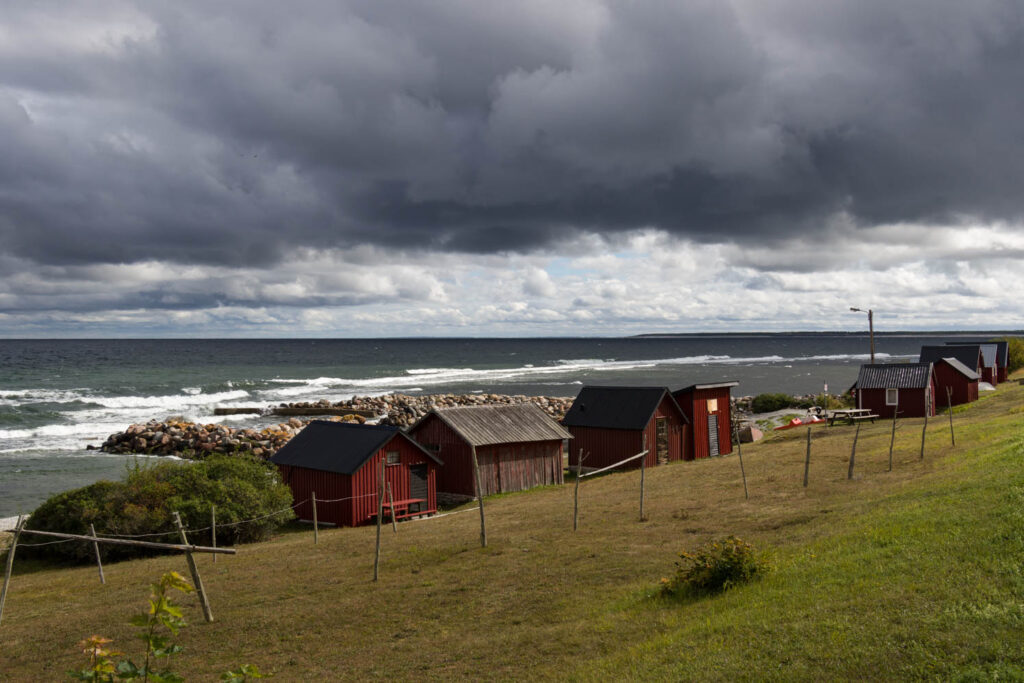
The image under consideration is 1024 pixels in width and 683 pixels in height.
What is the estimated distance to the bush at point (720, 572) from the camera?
12.5 metres

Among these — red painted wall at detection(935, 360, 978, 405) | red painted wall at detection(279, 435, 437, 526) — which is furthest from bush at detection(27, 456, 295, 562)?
red painted wall at detection(935, 360, 978, 405)

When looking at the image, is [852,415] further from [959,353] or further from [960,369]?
[959,353]

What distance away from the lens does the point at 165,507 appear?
24266 millimetres

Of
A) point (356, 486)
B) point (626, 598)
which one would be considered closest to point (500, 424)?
point (356, 486)

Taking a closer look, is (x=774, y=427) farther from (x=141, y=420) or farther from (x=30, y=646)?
(x=141, y=420)

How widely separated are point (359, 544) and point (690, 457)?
2288cm

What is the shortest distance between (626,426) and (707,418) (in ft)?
22.0

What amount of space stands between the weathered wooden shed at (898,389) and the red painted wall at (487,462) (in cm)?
2433

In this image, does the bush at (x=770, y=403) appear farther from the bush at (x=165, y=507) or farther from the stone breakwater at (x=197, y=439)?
the bush at (x=165, y=507)

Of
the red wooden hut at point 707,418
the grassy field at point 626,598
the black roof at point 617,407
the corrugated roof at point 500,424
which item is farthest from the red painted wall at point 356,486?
the red wooden hut at point 707,418

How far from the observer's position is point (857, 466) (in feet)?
84.4

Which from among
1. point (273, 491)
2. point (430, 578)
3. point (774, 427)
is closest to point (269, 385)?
point (774, 427)

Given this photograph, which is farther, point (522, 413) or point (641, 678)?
point (522, 413)

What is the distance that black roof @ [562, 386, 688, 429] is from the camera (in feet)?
122
